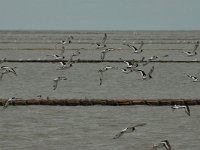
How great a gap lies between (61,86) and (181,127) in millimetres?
17840

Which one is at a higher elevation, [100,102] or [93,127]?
[100,102]

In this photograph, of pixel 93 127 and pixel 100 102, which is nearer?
pixel 93 127

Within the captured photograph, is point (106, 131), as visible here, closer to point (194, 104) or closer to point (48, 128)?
point (48, 128)

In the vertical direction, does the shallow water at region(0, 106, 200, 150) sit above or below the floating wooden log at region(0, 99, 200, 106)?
below

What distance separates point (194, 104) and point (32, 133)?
9.64 meters

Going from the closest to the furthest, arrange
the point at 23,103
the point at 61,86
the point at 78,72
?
the point at 23,103, the point at 61,86, the point at 78,72

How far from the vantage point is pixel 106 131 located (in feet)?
84.1

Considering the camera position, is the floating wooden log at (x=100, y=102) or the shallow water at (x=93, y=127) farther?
the floating wooden log at (x=100, y=102)

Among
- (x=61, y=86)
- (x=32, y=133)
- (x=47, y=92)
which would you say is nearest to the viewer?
(x=32, y=133)

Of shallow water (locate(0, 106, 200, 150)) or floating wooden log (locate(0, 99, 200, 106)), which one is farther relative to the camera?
floating wooden log (locate(0, 99, 200, 106))

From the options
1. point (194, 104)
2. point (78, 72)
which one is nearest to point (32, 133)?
point (194, 104)

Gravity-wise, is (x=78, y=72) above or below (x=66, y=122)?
above

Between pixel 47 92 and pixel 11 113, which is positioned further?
pixel 47 92

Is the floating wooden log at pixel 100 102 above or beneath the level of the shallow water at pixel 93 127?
above
